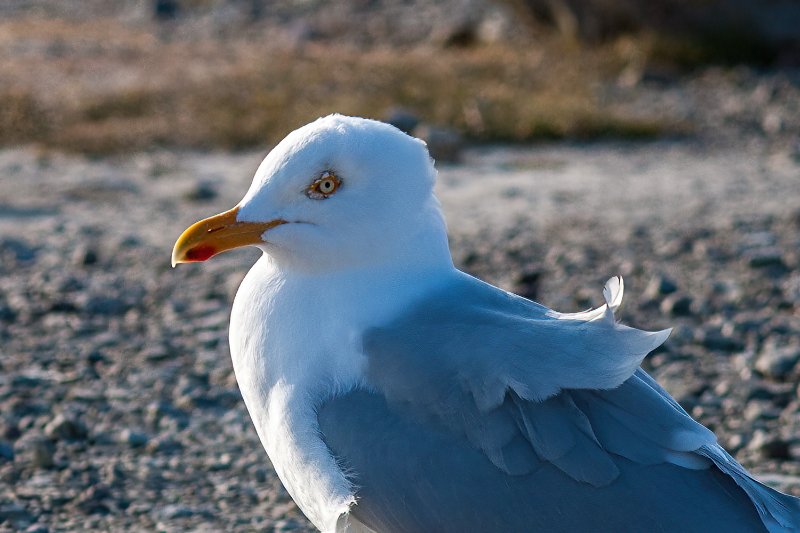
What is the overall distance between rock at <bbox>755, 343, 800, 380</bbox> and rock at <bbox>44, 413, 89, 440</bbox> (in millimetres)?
3007

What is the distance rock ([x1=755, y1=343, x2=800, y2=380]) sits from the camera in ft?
19.5

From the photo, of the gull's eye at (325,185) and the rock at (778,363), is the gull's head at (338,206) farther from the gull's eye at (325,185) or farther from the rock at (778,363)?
the rock at (778,363)

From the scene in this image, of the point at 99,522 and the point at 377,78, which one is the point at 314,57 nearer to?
the point at 377,78

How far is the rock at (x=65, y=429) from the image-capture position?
533 centimetres

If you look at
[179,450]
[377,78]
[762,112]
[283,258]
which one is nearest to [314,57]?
[377,78]

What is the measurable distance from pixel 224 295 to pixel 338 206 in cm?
371

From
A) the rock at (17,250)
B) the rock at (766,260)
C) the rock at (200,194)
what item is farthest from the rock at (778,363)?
the rock at (200,194)

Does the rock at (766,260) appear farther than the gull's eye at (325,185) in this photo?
Yes

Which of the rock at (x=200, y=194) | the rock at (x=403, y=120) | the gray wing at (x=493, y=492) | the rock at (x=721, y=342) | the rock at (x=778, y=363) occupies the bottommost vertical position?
the rock at (x=200, y=194)

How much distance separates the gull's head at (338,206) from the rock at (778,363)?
2742mm

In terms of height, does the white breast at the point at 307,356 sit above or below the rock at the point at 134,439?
above

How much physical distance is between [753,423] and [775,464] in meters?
0.39

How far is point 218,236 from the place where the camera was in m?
3.74

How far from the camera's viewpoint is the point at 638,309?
7.00 metres
